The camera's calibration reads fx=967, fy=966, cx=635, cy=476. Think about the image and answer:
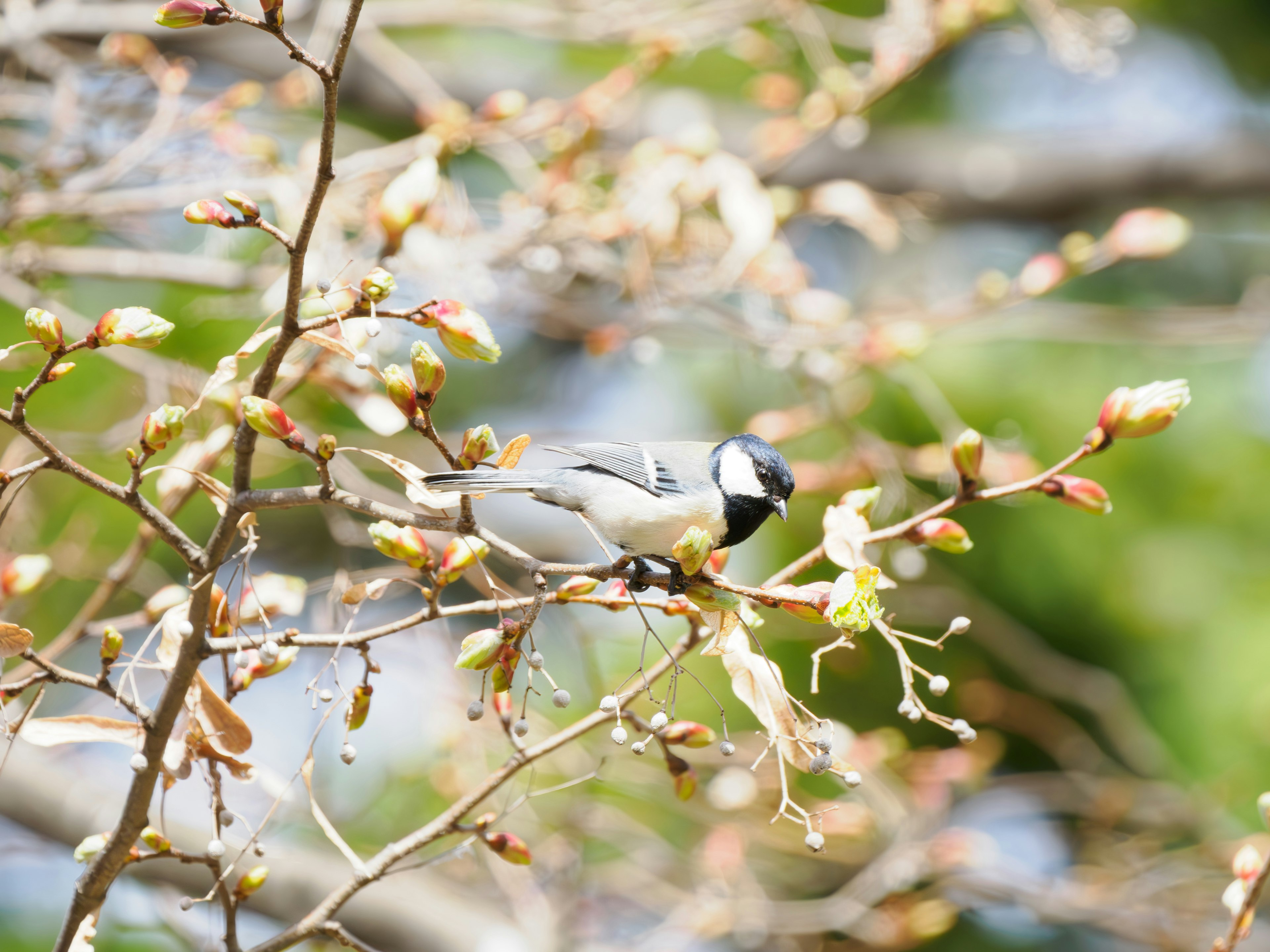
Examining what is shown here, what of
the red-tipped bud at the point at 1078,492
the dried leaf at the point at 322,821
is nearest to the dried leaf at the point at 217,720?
the dried leaf at the point at 322,821

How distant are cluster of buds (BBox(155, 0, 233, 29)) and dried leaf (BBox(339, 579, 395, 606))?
47cm

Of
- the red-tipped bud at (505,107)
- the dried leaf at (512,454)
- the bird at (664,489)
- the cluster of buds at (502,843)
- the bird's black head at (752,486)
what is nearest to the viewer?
the dried leaf at (512,454)

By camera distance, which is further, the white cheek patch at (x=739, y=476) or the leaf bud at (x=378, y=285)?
the white cheek patch at (x=739, y=476)

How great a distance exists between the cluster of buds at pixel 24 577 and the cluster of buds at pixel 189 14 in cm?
68

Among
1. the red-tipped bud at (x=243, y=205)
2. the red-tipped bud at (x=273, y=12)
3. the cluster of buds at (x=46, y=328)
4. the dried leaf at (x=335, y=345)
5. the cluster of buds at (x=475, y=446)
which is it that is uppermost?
the red-tipped bud at (x=273, y=12)

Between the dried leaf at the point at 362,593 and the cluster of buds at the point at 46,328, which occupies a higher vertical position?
the cluster of buds at the point at 46,328

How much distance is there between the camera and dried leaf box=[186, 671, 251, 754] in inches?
33.9

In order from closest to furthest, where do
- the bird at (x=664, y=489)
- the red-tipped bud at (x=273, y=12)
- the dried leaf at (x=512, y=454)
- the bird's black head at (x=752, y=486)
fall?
the red-tipped bud at (x=273, y=12), the dried leaf at (x=512, y=454), the bird at (x=664, y=489), the bird's black head at (x=752, y=486)

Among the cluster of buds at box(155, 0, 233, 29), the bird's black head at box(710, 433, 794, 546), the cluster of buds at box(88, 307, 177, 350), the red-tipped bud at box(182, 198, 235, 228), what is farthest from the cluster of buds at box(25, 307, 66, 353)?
the bird's black head at box(710, 433, 794, 546)

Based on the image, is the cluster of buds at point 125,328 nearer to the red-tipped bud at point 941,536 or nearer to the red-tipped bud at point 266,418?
the red-tipped bud at point 266,418

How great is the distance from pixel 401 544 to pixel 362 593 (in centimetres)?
10

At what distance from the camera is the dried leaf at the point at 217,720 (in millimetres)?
862

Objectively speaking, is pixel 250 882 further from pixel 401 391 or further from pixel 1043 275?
pixel 1043 275

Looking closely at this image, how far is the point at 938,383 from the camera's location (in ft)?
9.46
